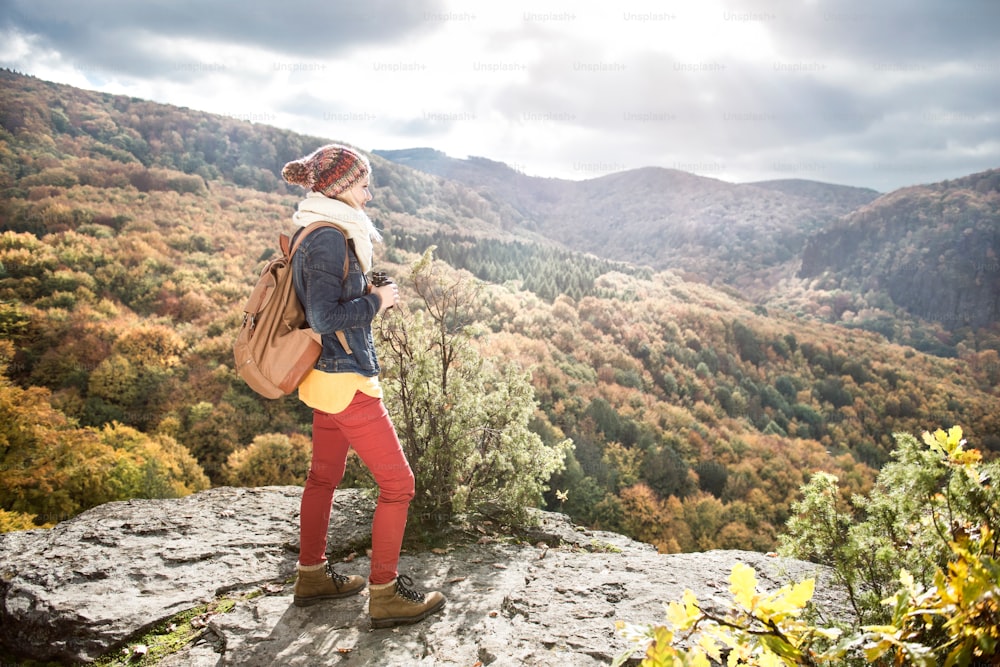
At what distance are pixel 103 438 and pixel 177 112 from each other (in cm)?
6461

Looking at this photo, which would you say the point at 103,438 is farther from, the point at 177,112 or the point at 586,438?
the point at 177,112

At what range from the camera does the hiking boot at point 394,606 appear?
2.47 meters

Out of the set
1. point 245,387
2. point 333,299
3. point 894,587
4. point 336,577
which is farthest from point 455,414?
point 245,387

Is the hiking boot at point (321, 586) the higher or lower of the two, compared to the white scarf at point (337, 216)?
lower

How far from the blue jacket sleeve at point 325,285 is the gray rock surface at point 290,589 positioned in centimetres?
158

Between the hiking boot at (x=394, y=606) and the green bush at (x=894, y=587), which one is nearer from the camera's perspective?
the green bush at (x=894, y=587)

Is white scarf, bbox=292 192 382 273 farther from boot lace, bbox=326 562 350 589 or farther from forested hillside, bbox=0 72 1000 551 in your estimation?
forested hillside, bbox=0 72 1000 551

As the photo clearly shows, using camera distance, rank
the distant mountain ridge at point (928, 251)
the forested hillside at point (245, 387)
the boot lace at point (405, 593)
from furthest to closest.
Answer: the distant mountain ridge at point (928, 251) < the forested hillside at point (245, 387) < the boot lace at point (405, 593)

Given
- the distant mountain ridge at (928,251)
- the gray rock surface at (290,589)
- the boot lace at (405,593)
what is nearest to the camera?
the gray rock surface at (290,589)

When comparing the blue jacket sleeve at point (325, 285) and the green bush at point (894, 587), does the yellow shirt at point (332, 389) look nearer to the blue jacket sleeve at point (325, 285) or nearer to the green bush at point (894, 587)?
the blue jacket sleeve at point (325, 285)

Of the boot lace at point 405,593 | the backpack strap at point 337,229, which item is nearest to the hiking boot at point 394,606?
the boot lace at point 405,593

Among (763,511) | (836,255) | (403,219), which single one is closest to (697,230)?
(836,255)

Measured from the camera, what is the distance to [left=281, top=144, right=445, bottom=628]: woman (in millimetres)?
2074

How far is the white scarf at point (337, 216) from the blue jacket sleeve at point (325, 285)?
0.07 metres
